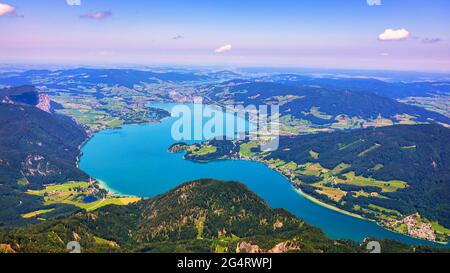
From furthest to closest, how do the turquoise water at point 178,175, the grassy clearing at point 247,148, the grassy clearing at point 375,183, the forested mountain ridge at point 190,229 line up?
the grassy clearing at point 247,148 → the grassy clearing at point 375,183 → the turquoise water at point 178,175 → the forested mountain ridge at point 190,229

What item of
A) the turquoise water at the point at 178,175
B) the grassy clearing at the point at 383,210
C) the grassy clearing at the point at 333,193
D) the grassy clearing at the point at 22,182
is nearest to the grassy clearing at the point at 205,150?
the turquoise water at the point at 178,175

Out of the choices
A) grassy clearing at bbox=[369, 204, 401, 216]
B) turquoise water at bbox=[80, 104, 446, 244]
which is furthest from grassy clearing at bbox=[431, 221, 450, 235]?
turquoise water at bbox=[80, 104, 446, 244]

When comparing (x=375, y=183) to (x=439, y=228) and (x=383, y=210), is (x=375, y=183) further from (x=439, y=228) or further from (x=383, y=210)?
(x=439, y=228)

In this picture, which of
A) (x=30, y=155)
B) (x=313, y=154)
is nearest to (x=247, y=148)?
(x=313, y=154)

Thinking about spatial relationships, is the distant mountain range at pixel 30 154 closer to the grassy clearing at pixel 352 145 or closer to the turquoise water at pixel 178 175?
the turquoise water at pixel 178 175

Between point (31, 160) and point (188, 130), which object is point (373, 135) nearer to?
point (188, 130)

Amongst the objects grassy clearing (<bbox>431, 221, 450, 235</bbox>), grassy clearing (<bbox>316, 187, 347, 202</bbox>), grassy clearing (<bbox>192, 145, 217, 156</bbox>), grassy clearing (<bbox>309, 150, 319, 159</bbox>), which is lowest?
grassy clearing (<bbox>431, 221, 450, 235</bbox>)

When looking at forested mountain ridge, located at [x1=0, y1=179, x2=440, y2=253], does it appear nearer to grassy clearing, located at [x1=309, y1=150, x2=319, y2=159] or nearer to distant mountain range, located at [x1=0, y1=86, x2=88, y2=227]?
distant mountain range, located at [x1=0, y1=86, x2=88, y2=227]
